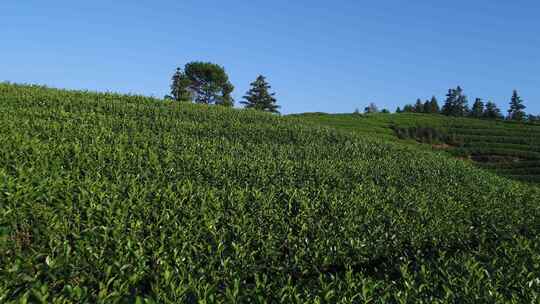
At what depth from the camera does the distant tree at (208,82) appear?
93562 mm

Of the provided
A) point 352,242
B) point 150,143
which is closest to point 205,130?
point 150,143

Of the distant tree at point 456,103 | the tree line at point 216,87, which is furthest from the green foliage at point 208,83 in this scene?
the distant tree at point 456,103

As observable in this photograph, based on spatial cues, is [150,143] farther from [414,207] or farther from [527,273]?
[527,273]

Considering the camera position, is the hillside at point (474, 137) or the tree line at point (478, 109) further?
the tree line at point (478, 109)

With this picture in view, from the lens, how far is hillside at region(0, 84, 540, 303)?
7383 mm

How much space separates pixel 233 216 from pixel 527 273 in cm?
628

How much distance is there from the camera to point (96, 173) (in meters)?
12.2

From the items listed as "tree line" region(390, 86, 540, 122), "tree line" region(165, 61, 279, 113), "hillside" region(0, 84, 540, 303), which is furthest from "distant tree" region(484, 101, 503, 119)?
"hillside" region(0, 84, 540, 303)

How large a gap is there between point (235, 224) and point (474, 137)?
243ft

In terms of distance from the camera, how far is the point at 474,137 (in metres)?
75.0

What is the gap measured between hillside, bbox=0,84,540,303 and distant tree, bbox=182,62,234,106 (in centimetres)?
7421

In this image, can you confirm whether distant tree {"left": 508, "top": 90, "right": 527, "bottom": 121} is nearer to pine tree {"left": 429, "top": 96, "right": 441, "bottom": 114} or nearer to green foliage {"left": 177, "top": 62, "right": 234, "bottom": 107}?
pine tree {"left": 429, "top": 96, "right": 441, "bottom": 114}

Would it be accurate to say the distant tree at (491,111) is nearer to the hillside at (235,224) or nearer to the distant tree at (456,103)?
the distant tree at (456,103)

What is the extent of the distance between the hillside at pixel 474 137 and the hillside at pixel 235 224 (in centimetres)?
3813
